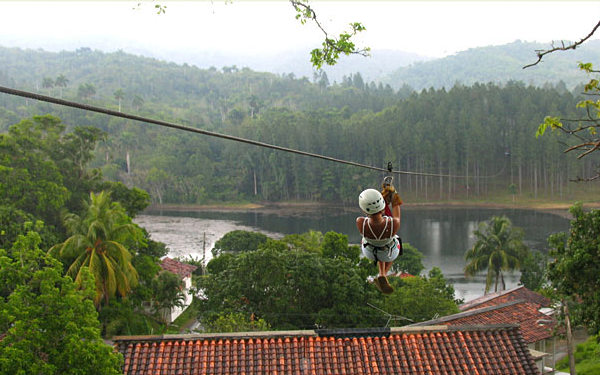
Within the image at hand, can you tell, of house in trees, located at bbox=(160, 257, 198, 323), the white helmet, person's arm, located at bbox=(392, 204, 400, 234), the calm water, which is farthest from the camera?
the calm water

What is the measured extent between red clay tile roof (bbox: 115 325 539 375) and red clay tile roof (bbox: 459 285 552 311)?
1061cm

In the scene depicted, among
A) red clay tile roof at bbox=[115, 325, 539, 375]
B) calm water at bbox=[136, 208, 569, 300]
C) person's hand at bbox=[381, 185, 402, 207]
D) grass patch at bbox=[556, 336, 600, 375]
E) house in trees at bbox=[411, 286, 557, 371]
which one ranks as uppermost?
person's hand at bbox=[381, 185, 402, 207]

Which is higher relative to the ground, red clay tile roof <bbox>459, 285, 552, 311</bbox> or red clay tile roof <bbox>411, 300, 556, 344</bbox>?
red clay tile roof <bbox>411, 300, 556, 344</bbox>

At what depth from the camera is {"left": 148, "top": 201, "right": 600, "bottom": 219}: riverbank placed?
65.1 m

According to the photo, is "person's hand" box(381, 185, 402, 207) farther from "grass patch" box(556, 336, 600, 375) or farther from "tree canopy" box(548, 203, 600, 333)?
"grass patch" box(556, 336, 600, 375)

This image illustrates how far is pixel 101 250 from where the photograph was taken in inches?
808

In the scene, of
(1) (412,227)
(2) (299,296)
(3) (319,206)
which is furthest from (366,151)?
(2) (299,296)

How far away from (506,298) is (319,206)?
54636 millimetres

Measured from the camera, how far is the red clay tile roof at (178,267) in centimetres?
3197

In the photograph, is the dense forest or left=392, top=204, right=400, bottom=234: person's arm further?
the dense forest

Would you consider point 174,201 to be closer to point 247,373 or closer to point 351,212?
point 351,212

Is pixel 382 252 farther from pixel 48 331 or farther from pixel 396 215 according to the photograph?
pixel 48 331

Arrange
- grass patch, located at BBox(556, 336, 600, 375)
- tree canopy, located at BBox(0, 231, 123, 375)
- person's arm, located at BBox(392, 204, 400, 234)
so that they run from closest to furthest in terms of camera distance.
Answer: person's arm, located at BBox(392, 204, 400, 234)
tree canopy, located at BBox(0, 231, 123, 375)
grass patch, located at BBox(556, 336, 600, 375)

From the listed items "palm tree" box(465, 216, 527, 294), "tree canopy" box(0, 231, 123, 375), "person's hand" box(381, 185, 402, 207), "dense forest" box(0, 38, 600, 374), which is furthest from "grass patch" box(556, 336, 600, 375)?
"person's hand" box(381, 185, 402, 207)
